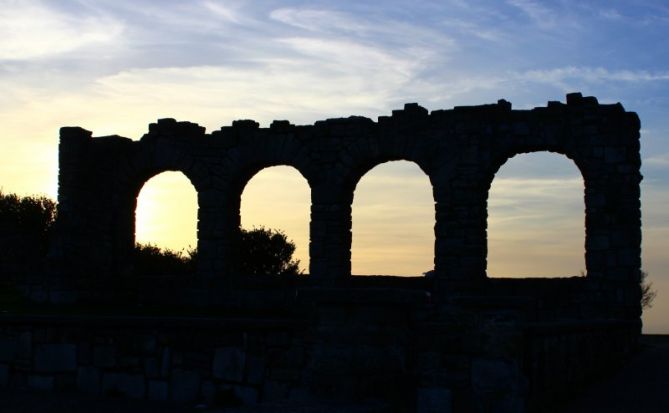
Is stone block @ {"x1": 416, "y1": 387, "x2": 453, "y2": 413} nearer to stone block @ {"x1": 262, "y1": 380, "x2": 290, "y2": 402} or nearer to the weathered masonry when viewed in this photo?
stone block @ {"x1": 262, "y1": 380, "x2": 290, "y2": 402}

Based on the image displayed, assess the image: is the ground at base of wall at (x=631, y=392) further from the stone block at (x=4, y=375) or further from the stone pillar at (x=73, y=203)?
the stone pillar at (x=73, y=203)

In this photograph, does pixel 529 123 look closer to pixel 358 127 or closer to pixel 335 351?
pixel 358 127

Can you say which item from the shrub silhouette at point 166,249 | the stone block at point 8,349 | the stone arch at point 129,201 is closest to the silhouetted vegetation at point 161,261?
the shrub silhouette at point 166,249

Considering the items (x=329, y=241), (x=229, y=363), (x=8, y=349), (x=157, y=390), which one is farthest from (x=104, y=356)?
(x=329, y=241)

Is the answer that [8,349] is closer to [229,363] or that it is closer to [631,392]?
[229,363]

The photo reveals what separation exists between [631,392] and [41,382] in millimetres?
6829

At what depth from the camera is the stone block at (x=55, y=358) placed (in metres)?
10.2

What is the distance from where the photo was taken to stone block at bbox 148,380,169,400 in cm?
955

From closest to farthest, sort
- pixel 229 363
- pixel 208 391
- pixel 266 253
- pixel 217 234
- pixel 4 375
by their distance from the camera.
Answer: pixel 229 363, pixel 208 391, pixel 4 375, pixel 217 234, pixel 266 253

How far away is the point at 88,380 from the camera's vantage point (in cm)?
1005

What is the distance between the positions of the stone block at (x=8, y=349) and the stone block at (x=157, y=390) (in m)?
2.12

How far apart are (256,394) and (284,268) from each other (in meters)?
24.9

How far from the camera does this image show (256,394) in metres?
8.82

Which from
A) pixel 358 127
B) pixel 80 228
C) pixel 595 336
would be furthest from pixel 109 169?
pixel 595 336
